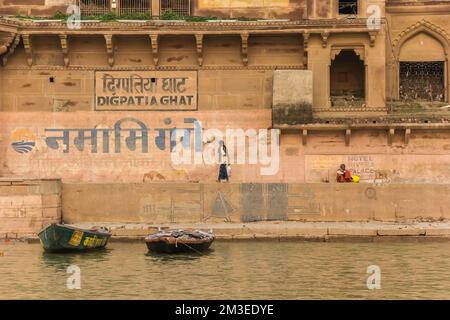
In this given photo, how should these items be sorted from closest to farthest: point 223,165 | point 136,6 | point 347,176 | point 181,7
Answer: point 347,176 < point 223,165 < point 181,7 < point 136,6

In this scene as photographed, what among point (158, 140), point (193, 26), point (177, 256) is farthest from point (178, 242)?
point (193, 26)

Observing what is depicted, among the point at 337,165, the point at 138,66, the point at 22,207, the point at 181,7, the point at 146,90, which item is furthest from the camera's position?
the point at 181,7

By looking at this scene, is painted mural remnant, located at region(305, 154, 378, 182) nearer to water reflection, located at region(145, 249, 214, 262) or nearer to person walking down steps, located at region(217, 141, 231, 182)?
person walking down steps, located at region(217, 141, 231, 182)

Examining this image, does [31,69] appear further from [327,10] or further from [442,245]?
[442,245]

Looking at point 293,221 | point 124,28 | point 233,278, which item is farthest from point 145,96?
point 233,278

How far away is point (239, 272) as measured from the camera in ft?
73.9

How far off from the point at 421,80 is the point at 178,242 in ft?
36.3

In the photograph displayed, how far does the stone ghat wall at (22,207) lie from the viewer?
28.2 meters

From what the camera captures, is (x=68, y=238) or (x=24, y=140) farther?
(x=24, y=140)

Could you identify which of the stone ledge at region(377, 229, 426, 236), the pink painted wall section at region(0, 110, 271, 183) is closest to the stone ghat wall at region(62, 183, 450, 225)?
the stone ledge at region(377, 229, 426, 236)

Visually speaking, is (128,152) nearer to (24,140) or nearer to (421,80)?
(24,140)

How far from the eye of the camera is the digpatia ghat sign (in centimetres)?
3114

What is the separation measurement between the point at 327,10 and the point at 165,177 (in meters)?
6.55

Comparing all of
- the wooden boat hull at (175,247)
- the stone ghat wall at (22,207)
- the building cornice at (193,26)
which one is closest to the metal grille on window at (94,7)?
the building cornice at (193,26)
